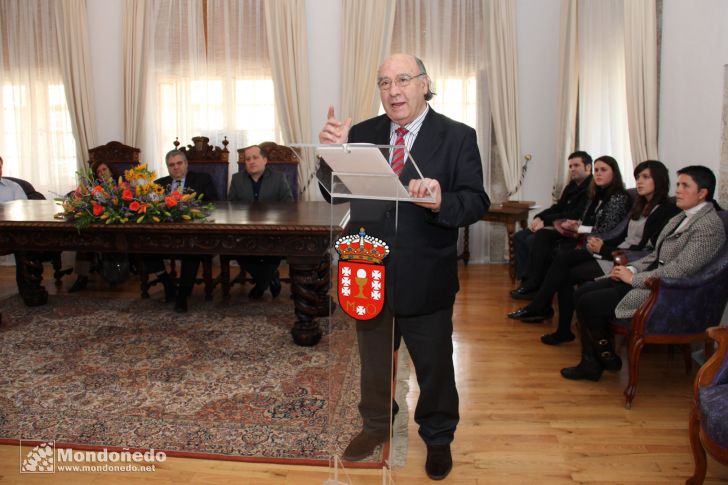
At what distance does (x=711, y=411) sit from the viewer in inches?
80.3

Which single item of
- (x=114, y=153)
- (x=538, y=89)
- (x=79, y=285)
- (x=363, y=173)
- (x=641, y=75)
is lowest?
(x=79, y=285)

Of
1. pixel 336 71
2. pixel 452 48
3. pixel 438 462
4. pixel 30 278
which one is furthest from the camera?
pixel 336 71

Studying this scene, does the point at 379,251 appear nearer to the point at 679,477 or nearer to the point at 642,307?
the point at 679,477

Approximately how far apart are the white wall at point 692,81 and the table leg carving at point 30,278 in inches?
201

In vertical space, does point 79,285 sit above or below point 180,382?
above

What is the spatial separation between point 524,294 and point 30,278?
4178 mm

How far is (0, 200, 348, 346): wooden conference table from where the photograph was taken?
368cm

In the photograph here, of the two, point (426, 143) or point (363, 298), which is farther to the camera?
point (426, 143)

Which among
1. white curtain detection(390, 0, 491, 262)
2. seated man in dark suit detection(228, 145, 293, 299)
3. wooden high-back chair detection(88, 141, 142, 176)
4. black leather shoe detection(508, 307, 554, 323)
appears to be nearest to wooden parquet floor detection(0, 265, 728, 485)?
black leather shoe detection(508, 307, 554, 323)

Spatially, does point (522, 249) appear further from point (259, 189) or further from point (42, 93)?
point (42, 93)

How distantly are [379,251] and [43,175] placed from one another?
254 inches

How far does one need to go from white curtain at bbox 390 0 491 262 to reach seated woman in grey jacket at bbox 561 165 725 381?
3403 millimetres

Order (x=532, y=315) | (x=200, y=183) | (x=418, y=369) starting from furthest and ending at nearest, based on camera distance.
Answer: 1. (x=200, y=183)
2. (x=532, y=315)
3. (x=418, y=369)

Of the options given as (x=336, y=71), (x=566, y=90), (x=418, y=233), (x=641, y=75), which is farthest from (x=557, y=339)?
(x=336, y=71)
